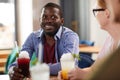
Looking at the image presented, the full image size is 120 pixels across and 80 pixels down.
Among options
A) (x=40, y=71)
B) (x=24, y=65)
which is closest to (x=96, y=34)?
(x=24, y=65)

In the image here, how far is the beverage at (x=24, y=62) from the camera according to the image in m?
1.56

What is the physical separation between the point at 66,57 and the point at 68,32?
1015mm

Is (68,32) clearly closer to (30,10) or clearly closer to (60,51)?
(60,51)

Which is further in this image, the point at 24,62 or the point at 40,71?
the point at 24,62

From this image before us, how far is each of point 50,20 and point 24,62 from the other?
2.36 feet

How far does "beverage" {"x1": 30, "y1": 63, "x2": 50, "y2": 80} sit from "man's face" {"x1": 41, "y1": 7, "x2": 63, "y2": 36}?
36.7 inches

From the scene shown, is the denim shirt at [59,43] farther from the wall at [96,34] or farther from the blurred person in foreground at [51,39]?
the wall at [96,34]

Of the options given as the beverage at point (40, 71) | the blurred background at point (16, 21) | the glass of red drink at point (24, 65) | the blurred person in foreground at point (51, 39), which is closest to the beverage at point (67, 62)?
the beverage at point (40, 71)

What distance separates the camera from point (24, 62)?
158cm

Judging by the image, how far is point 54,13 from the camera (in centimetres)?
221

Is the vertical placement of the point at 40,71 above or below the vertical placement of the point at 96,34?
above

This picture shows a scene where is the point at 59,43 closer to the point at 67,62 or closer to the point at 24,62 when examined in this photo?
the point at 24,62

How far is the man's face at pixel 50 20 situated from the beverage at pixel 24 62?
66 centimetres

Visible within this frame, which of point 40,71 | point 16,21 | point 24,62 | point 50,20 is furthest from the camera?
point 16,21
